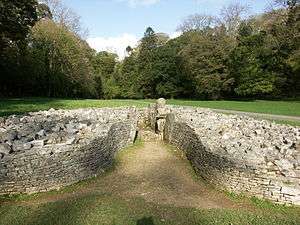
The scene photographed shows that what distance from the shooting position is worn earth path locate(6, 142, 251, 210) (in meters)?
10.3

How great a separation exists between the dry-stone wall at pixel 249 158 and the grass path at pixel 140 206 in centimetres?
41

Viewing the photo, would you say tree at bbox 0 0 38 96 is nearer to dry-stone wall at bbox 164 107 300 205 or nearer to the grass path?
dry-stone wall at bbox 164 107 300 205

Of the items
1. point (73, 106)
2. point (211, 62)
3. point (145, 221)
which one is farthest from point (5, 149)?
point (211, 62)

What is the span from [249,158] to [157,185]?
3.07 m

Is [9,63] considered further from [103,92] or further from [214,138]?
[214,138]

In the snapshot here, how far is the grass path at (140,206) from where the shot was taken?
29.4ft

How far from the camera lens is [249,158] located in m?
10.6

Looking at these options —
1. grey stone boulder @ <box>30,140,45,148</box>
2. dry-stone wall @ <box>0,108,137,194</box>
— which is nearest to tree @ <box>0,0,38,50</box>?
dry-stone wall @ <box>0,108,137,194</box>

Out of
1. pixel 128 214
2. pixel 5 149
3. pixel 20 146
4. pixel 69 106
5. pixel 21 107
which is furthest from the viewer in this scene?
pixel 69 106

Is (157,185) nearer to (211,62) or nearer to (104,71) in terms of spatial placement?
(211,62)

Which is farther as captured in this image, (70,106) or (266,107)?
(266,107)

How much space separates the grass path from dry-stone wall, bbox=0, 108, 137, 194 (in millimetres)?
370

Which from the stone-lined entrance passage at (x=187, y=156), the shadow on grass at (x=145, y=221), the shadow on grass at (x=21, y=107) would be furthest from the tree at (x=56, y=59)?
the shadow on grass at (x=145, y=221)

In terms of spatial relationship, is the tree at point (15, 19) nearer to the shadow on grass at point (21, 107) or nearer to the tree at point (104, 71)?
the shadow on grass at point (21, 107)
